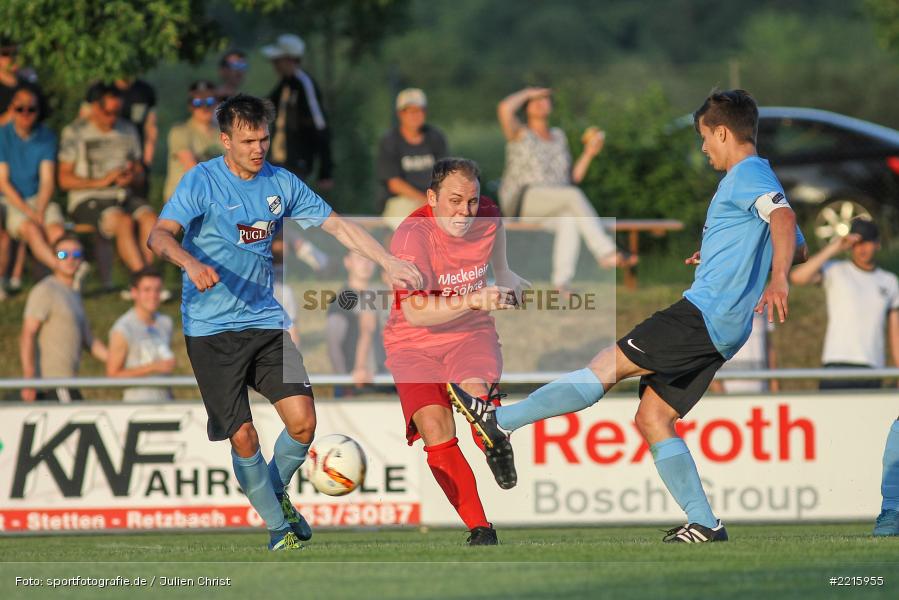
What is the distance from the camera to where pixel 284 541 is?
8.48 meters

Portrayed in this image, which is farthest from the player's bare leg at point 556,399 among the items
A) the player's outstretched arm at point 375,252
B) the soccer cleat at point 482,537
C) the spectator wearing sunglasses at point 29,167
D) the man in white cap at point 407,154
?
the spectator wearing sunglasses at point 29,167

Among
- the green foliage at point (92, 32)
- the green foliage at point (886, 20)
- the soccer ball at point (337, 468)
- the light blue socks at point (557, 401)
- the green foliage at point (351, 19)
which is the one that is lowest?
the soccer ball at point (337, 468)

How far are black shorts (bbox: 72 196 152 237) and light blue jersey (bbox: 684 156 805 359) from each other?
26.8 ft

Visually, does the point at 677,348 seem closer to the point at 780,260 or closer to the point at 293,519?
the point at 780,260

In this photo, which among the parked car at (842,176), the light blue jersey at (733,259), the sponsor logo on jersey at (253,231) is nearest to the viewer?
the light blue jersey at (733,259)

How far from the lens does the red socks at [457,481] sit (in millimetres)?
8523

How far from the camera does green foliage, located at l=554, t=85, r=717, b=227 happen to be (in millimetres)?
18797

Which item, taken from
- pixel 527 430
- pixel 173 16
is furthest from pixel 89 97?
pixel 527 430

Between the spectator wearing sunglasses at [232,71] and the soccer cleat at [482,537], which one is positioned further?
the spectator wearing sunglasses at [232,71]

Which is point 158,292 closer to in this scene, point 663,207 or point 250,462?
point 250,462

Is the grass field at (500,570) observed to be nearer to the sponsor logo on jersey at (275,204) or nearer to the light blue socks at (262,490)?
the light blue socks at (262,490)

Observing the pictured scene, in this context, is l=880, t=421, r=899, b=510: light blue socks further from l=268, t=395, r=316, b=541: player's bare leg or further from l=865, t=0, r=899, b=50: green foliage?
l=865, t=0, r=899, b=50: green foliage

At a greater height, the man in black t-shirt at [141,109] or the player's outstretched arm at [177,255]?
the man in black t-shirt at [141,109]

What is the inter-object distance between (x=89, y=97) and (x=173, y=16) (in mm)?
1153
